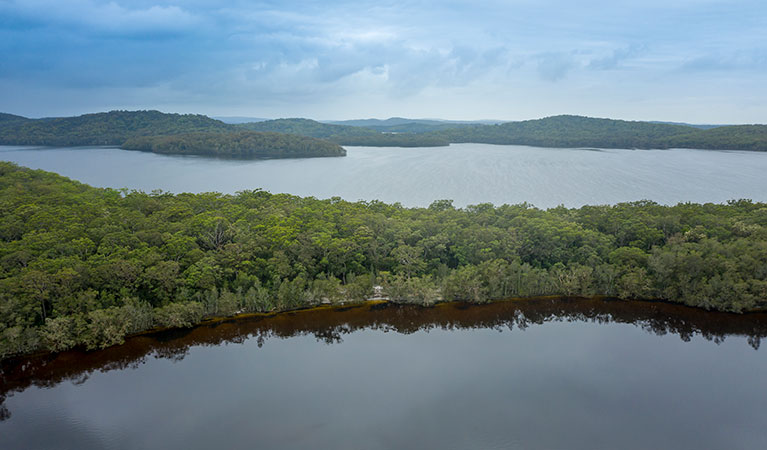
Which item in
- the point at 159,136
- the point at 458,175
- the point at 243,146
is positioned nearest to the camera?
the point at 458,175

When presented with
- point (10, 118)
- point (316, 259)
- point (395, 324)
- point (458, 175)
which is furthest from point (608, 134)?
point (10, 118)

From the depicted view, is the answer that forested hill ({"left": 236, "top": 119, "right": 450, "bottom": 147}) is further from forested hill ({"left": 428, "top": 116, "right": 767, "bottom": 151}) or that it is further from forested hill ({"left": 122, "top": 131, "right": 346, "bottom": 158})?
forested hill ({"left": 122, "top": 131, "right": 346, "bottom": 158})

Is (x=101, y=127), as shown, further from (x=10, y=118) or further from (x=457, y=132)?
(x=457, y=132)

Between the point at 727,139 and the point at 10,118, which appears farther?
the point at 10,118

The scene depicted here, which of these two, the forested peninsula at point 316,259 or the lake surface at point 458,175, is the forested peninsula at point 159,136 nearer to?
the lake surface at point 458,175

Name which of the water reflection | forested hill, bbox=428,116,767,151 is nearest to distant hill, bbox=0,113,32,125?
forested hill, bbox=428,116,767,151

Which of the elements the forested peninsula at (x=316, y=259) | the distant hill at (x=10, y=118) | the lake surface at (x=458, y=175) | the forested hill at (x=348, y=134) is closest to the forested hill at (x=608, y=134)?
the lake surface at (x=458, y=175)

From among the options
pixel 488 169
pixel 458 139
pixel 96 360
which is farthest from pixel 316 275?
pixel 458 139
